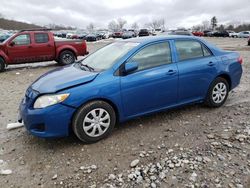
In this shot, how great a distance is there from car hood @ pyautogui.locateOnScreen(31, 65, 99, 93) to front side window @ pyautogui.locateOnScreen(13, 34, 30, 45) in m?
7.36

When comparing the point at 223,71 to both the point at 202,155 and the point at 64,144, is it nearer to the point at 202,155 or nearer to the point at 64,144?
the point at 202,155

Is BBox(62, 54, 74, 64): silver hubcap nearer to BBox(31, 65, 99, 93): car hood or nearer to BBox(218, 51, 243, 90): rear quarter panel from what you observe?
BBox(31, 65, 99, 93): car hood

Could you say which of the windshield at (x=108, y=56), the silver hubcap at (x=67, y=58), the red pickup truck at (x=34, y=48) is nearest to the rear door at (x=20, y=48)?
the red pickup truck at (x=34, y=48)

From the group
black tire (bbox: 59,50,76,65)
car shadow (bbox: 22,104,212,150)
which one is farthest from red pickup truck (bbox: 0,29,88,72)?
car shadow (bbox: 22,104,212,150)

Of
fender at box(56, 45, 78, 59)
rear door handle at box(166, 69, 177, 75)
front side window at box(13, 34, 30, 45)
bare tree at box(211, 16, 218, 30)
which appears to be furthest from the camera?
bare tree at box(211, 16, 218, 30)

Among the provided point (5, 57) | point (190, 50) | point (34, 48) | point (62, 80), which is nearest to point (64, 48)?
point (34, 48)

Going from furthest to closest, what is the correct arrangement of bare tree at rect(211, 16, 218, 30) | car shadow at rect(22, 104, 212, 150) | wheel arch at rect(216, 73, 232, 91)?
bare tree at rect(211, 16, 218, 30), wheel arch at rect(216, 73, 232, 91), car shadow at rect(22, 104, 212, 150)

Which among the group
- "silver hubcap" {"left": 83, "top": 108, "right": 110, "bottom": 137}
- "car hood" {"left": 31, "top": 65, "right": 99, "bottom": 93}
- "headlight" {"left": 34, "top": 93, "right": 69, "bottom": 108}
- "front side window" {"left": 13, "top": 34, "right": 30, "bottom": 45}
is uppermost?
"front side window" {"left": 13, "top": 34, "right": 30, "bottom": 45}

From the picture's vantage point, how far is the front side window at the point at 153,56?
13.5ft

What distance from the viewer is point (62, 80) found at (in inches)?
149

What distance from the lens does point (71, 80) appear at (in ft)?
12.2

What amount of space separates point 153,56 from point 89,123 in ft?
5.18

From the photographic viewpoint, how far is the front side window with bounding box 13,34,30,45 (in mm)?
10602

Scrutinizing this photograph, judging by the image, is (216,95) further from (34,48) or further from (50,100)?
(34,48)
